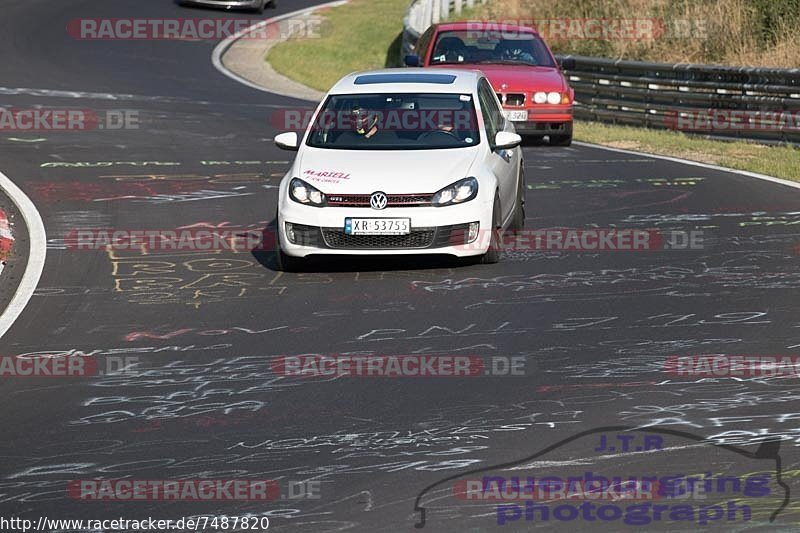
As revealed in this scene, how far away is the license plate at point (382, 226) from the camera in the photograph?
1172 cm

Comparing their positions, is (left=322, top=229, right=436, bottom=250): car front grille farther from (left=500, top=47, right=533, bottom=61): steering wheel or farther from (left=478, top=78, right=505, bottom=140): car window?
(left=500, top=47, right=533, bottom=61): steering wheel

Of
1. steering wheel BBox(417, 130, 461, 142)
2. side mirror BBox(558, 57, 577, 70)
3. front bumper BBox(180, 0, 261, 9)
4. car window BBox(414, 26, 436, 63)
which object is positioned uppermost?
front bumper BBox(180, 0, 261, 9)

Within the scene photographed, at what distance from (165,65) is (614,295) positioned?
818 inches

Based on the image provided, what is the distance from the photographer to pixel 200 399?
816 centimetres

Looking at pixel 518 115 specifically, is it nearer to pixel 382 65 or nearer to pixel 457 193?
pixel 457 193

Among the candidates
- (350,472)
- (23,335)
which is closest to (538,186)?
(23,335)

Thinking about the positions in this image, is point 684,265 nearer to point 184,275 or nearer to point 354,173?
point 354,173

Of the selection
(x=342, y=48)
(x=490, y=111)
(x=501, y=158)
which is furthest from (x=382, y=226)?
(x=342, y=48)

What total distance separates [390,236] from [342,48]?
24147mm

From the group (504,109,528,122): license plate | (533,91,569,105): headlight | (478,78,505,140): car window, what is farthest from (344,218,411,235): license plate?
(533,91,569,105): headlight

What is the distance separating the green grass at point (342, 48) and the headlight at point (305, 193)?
1693cm

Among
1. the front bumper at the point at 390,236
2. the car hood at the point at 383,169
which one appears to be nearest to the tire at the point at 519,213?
the car hood at the point at 383,169

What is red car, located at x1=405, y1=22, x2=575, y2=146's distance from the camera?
20141mm

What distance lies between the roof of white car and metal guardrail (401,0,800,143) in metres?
8.30
